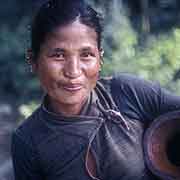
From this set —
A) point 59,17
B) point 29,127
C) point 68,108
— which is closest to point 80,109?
point 68,108

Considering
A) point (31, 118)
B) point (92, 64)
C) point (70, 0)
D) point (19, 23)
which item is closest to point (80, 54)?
point (92, 64)

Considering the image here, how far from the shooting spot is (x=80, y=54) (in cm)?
185

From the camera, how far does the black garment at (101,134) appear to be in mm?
1903

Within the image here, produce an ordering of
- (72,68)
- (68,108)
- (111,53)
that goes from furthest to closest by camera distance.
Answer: (111,53), (68,108), (72,68)

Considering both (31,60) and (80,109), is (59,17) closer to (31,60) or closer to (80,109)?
(31,60)

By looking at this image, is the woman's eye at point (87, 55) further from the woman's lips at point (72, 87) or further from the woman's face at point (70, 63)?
the woman's lips at point (72, 87)

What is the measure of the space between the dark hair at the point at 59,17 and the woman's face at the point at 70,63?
2 centimetres

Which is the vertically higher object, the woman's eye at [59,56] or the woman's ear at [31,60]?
the woman's eye at [59,56]

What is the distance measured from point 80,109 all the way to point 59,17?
0.35 m

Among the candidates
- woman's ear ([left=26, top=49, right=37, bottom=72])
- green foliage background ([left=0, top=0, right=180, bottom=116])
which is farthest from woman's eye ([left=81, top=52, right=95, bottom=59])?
green foliage background ([left=0, top=0, right=180, bottom=116])

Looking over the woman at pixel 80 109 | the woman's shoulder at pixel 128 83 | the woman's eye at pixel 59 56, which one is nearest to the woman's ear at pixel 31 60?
the woman at pixel 80 109

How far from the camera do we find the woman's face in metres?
1.83

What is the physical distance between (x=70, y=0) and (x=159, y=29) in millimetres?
6668

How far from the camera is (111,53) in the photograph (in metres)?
5.60
